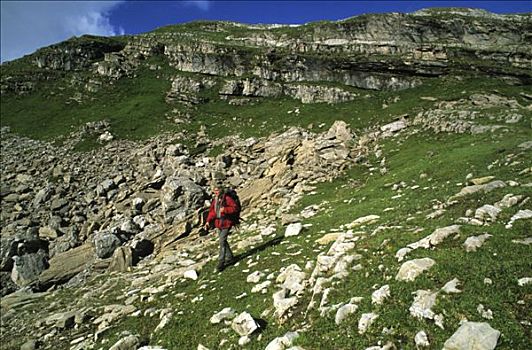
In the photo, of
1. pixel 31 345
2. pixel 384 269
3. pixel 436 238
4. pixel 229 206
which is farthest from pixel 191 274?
pixel 436 238

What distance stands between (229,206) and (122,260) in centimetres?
1071

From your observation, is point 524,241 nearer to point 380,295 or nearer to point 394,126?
point 380,295

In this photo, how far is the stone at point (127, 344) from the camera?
11.7 m

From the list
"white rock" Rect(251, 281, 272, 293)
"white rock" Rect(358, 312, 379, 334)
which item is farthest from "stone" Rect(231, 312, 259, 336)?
"white rock" Rect(358, 312, 379, 334)

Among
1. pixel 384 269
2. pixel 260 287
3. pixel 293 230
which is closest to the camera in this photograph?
pixel 384 269

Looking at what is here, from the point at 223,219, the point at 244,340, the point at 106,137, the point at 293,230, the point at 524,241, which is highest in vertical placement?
the point at 106,137

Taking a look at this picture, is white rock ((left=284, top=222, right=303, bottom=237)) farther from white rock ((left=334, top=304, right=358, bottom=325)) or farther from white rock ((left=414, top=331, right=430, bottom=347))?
white rock ((left=414, top=331, right=430, bottom=347))

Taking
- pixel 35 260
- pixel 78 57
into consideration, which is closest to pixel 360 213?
pixel 35 260

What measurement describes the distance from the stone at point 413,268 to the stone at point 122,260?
59.3ft

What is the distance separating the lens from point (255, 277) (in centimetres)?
1433

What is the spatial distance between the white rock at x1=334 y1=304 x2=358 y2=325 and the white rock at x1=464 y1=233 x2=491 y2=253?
3.51 meters

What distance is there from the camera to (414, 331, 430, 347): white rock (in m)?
7.55

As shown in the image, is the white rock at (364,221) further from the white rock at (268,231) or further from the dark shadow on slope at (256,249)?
the white rock at (268,231)

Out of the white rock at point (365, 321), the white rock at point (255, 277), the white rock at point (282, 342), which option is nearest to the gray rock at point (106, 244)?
the white rock at point (255, 277)
